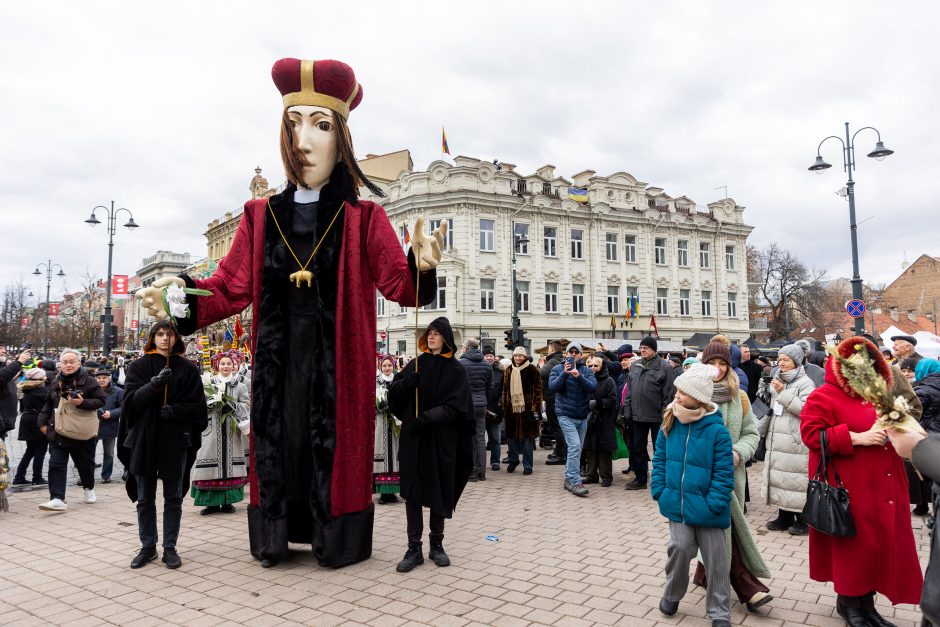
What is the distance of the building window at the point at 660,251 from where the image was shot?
39656 mm

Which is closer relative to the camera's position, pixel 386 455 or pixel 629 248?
pixel 386 455

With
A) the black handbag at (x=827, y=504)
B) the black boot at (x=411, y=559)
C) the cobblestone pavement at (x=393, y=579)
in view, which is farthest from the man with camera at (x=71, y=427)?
the black handbag at (x=827, y=504)

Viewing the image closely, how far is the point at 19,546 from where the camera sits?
19.1 ft

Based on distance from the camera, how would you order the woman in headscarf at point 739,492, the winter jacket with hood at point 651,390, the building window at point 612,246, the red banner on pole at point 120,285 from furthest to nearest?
the building window at point 612,246
the red banner on pole at point 120,285
the winter jacket with hood at point 651,390
the woman in headscarf at point 739,492

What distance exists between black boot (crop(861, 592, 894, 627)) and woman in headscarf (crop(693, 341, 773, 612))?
545mm

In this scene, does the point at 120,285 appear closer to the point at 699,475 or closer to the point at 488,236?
the point at 488,236

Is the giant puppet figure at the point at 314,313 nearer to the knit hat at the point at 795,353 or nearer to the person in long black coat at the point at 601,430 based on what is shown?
the knit hat at the point at 795,353

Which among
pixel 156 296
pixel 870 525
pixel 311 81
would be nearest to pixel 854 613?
pixel 870 525

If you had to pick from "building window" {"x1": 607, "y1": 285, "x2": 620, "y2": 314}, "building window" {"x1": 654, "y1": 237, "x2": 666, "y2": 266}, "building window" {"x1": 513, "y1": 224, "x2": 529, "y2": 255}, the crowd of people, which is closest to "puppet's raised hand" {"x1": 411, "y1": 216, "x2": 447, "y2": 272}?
the crowd of people

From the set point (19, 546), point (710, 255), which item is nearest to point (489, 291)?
point (710, 255)

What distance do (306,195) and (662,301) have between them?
36948 mm

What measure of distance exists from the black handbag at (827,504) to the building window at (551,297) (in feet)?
106

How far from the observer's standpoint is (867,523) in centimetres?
379

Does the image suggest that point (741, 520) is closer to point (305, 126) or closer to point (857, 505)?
point (857, 505)
